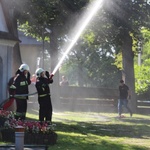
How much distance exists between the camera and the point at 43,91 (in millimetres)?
15297

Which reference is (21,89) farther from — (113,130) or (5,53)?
(5,53)

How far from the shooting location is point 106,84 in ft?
231

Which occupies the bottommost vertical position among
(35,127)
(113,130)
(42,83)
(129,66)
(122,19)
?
(113,130)

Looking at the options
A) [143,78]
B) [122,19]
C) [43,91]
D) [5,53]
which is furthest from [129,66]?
[43,91]

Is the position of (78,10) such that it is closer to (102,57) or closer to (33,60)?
(33,60)

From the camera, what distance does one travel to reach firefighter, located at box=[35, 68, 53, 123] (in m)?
15.2

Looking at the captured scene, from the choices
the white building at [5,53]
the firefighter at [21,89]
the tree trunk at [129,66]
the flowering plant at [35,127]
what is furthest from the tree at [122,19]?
the flowering plant at [35,127]

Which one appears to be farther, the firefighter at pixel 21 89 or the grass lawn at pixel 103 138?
the firefighter at pixel 21 89

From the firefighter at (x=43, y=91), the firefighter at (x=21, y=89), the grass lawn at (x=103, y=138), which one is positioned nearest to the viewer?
the grass lawn at (x=103, y=138)

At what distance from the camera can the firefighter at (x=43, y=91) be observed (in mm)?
15211

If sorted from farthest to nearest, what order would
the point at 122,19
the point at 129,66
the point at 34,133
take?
the point at 129,66, the point at 122,19, the point at 34,133

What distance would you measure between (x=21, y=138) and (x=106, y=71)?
62496 millimetres

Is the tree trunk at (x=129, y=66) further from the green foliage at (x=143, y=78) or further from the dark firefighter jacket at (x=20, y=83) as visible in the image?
the dark firefighter jacket at (x=20, y=83)

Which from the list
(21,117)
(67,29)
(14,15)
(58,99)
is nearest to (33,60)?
(58,99)
